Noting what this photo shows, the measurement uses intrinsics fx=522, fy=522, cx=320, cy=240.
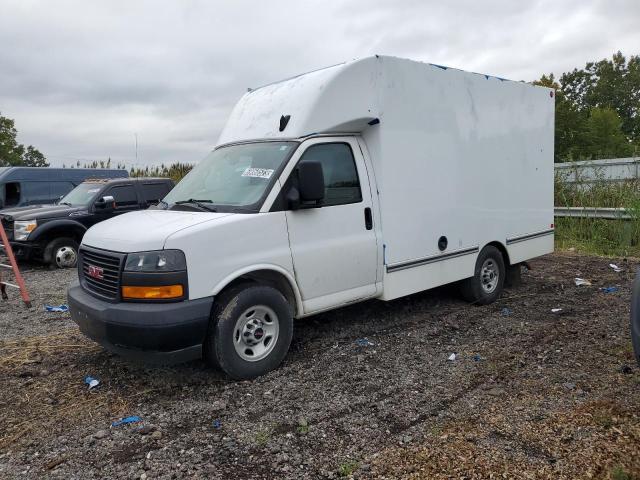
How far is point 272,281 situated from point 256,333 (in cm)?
49

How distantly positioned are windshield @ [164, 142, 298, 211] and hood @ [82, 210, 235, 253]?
10.2 inches

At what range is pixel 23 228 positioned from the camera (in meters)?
9.95

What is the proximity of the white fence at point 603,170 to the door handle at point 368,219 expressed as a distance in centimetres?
882

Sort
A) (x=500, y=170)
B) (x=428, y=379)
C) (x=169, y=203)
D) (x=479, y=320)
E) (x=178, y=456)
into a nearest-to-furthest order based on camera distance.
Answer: (x=178, y=456)
(x=428, y=379)
(x=169, y=203)
(x=479, y=320)
(x=500, y=170)

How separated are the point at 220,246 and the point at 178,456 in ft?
5.14

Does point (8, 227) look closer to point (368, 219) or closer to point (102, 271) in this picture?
point (102, 271)

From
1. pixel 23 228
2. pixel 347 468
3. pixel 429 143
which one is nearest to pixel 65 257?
pixel 23 228

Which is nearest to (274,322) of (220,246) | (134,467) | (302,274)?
(302,274)

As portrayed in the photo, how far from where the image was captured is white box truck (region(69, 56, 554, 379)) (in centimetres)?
403

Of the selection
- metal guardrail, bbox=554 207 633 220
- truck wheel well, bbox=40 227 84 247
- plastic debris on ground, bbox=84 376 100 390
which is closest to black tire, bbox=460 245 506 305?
plastic debris on ground, bbox=84 376 100 390

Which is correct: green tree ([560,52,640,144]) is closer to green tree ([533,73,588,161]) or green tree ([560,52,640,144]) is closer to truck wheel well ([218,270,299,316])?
green tree ([533,73,588,161])

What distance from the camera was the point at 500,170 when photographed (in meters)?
6.72

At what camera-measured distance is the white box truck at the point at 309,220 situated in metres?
4.03

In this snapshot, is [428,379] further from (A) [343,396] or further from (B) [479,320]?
(B) [479,320]
